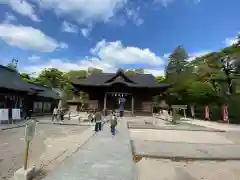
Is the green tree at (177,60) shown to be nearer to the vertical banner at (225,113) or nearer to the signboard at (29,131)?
the vertical banner at (225,113)

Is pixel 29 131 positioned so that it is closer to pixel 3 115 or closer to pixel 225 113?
pixel 3 115

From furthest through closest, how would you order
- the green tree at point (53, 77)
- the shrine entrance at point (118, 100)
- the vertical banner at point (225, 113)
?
the green tree at point (53, 77) < the shrine entrance at point (118, 100) < the vertical banner at point (225, 113)

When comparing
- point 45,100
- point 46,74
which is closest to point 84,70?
point 46,74

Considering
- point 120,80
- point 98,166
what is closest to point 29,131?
point 98,166

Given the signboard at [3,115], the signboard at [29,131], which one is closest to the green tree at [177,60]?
the signboard at [3,115]

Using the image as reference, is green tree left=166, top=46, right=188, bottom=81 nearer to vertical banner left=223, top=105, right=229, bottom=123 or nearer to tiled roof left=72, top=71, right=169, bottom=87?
tiled roof left=72, top=71, right=169, bottom=87

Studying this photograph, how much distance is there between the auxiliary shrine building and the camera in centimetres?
3381

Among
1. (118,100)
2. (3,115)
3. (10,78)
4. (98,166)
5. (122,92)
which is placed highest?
(10,78)

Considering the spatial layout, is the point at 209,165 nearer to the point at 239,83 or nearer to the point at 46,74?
the point at 239,83

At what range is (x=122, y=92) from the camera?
115 ft

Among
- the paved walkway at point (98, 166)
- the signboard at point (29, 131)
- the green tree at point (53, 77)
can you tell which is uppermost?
the green tree at point (53, 77)

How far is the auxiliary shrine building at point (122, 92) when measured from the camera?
33.8 meters

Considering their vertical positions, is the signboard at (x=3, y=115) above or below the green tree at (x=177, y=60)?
below

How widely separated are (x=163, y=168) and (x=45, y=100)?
3109 centimetres
